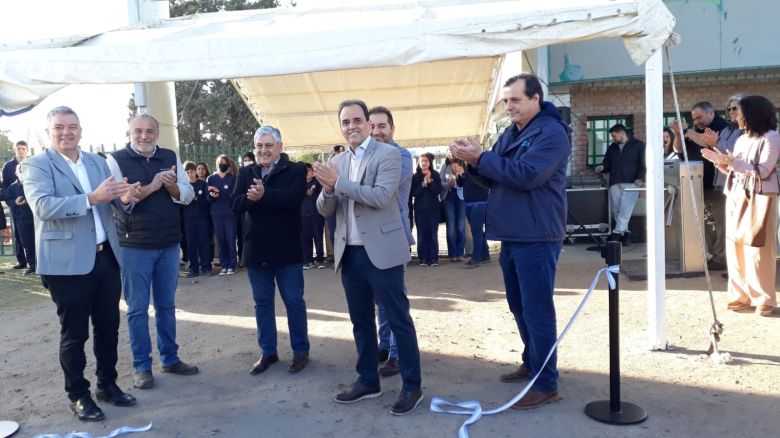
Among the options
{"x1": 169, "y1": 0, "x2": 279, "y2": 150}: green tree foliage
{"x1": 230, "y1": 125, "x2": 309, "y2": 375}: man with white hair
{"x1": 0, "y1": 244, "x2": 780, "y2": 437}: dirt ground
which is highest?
{"x1": 169, "y1": 0, "x2": 279, "y2": 150}: green tree foliage

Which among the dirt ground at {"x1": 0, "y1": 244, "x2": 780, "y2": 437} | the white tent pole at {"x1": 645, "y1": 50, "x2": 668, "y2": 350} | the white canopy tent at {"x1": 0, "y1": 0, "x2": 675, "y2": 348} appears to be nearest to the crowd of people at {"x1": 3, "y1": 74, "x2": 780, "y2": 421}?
the dirt ground at {"x1": 0, "y1": 244, "x2": 780, "y2": 437}

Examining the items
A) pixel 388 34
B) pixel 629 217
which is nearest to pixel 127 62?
pixel 388 34

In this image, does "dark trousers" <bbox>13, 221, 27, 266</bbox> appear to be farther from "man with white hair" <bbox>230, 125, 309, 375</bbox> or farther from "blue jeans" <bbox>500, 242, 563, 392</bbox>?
"blue jeans" <bbox>500, 242, 563, 392</bbox>

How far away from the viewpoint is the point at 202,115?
31.6 metres

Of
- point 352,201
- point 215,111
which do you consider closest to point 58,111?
point 352,201

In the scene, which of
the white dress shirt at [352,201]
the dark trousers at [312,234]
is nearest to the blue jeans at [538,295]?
the white dress shirt at [352,201]

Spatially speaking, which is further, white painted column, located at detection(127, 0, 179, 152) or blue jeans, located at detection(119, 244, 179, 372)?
white painted column, located at detection(127, 0, 179, 152)

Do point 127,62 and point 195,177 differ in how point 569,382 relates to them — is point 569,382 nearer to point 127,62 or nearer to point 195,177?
point 127,62

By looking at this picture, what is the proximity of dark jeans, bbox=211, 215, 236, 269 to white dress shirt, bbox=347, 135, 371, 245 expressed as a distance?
6067mm

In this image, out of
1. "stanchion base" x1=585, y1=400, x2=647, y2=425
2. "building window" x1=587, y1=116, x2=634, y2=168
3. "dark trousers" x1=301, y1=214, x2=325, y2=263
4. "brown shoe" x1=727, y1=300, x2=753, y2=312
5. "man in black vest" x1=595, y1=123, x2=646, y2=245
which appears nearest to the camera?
"stanchion base" x1=585, y1=400, x2=647, y2=425

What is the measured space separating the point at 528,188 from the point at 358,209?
1.08 metres

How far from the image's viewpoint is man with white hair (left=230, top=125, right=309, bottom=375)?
461 centimetres

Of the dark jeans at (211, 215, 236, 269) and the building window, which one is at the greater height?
the building window

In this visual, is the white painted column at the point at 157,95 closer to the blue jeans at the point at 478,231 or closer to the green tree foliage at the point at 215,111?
the blue jeans at the point at 478,231
